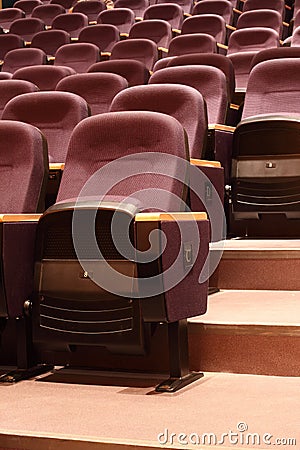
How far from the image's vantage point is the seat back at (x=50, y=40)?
1693 mm

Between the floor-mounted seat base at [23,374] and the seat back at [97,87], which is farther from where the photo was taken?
the seat back at [97,87]

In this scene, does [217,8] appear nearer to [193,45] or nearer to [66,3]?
[193,45]

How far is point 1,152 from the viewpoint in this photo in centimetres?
69

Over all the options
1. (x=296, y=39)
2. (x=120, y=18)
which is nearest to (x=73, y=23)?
(x=120, y=18)

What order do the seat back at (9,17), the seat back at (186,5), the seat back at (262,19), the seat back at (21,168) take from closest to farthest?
the seat back at (21,168)
the seat back at (262,19)
the seat back at (186,5)
the seat back at (9,17)

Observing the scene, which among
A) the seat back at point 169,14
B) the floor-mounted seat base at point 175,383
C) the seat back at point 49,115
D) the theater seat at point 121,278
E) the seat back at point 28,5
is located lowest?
the floor-mounted seat base at point 175,383

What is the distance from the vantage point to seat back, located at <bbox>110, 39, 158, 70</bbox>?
55.9 inches

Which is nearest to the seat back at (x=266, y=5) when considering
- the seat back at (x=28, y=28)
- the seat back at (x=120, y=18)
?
the seat back at (x=120, y=18)

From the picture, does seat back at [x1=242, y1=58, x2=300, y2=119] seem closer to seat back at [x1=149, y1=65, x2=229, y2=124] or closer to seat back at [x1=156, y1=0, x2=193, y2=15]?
seat back at [x1=149, y1=65, x2=229, y2=124]

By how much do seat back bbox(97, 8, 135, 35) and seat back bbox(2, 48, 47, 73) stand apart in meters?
0.34

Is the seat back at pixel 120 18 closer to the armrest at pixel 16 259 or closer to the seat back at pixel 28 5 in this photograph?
the seat back at pixel 28 5

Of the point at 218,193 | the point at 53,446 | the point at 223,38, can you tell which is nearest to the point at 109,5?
the point at 223,38

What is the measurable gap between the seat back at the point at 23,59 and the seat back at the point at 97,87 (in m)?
0.52

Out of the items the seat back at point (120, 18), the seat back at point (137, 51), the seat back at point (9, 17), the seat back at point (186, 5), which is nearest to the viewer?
the seat back at point (137, 51)
